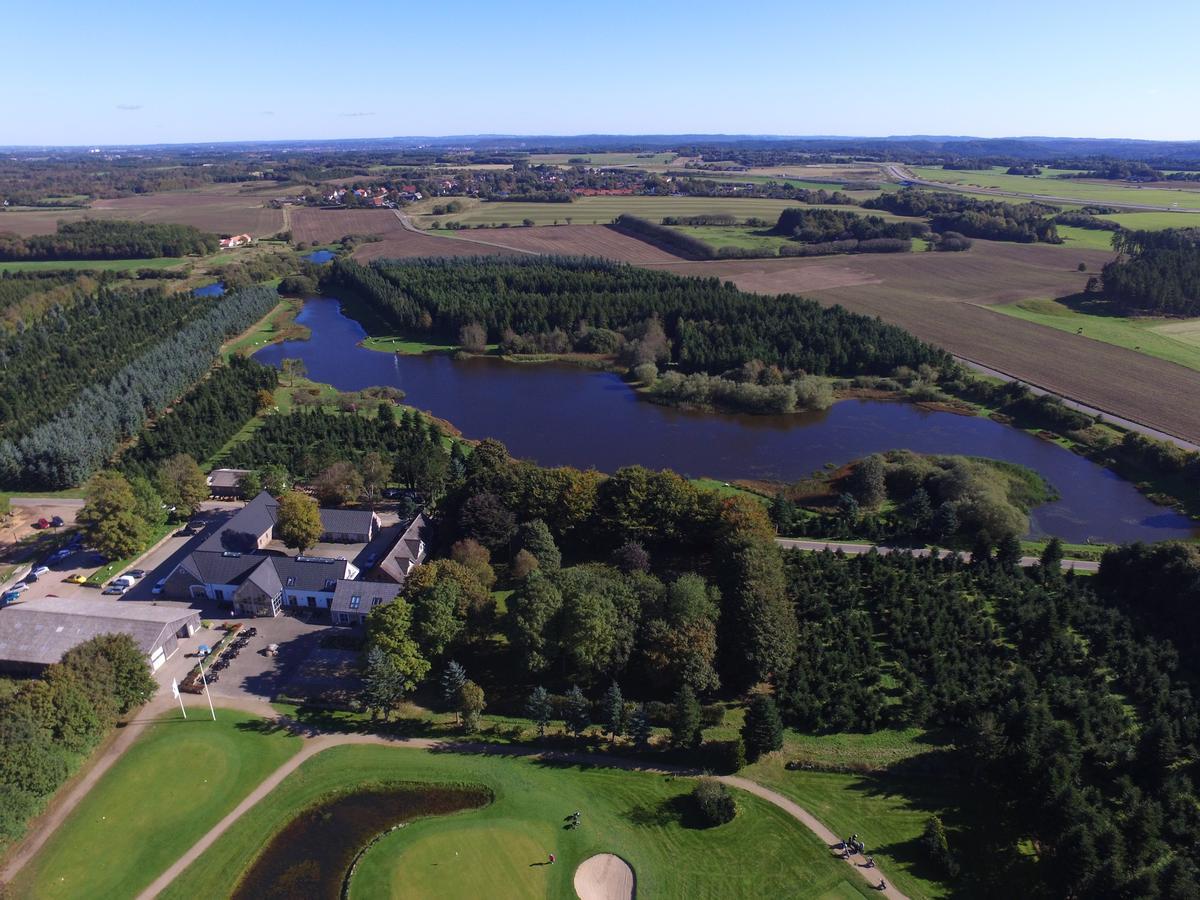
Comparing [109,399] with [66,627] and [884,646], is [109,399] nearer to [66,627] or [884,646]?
[66,627]

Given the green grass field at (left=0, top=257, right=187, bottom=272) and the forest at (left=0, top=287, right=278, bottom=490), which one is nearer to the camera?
the forest at (left=0, top=287, right=278, bottom=490)

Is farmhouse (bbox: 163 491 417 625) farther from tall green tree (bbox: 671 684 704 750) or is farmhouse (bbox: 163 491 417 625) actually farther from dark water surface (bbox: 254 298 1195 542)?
dark water surface (bbox: 254 298 1195 542)

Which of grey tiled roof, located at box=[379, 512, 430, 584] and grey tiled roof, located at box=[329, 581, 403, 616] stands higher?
grey tiled roof, located at box=[379, 512, 430, 584]

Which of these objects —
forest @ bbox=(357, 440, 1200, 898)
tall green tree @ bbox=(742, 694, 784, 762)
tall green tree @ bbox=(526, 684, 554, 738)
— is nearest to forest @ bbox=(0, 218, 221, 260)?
forest @ bbox=(357, 440, 1200, 898)

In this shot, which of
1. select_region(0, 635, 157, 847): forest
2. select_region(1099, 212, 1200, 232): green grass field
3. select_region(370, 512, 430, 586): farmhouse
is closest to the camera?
select_region(0, 635, 157, 847): forest

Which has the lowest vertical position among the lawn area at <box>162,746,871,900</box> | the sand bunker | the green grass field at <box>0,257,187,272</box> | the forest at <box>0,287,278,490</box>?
the sand bunker

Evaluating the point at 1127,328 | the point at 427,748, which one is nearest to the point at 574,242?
Result: the point at 1127,328
